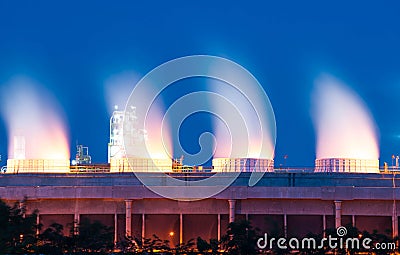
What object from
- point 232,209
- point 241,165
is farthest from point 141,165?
point 232,209

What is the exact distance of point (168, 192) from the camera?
107ft

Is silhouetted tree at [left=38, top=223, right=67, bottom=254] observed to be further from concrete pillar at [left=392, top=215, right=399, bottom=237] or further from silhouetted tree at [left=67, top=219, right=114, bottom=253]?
concrete pillar at [left=392, top=215, right=399, bottom=237]

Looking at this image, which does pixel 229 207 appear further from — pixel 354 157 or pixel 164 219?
pixel 354 157

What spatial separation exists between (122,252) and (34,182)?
23.6 metres

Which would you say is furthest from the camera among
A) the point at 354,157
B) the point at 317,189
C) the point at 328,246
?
the point at 354,157

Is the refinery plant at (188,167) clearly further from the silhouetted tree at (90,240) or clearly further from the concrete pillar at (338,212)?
the silhouetted tree at (90,240)

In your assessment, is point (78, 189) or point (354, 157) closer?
point (78, 189)

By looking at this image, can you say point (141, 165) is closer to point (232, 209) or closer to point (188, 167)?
point (188, 167)

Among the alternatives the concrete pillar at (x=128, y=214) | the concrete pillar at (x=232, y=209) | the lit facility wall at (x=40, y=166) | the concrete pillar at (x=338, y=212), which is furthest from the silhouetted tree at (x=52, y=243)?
the lit facility wall at (x=40, y=166)

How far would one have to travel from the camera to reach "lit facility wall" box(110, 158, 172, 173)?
44000 mm

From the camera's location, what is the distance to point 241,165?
4416 centimetres

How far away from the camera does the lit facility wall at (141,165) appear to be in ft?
144

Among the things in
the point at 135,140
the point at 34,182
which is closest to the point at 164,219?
the point at 34,182

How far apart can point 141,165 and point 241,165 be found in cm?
715
